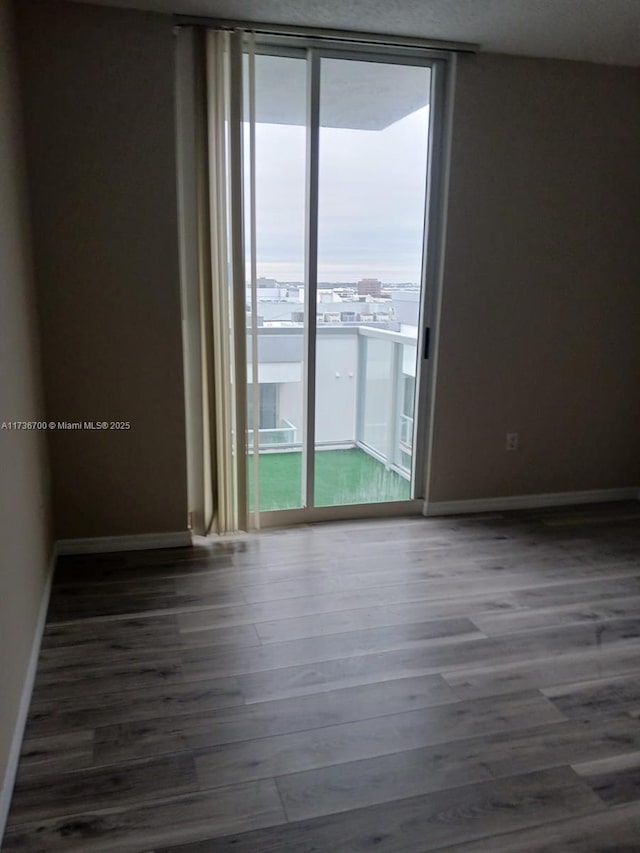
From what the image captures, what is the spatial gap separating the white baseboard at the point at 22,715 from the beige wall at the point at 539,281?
7.35 ft

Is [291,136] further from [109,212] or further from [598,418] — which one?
[598,418]

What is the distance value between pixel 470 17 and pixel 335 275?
1.32 m

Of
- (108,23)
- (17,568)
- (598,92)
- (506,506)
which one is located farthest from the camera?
(506,506)

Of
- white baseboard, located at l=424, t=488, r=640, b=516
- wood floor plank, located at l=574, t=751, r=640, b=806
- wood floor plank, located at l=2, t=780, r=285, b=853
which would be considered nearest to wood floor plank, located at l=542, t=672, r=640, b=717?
wood floor plank, located at l=574, t=751, r=640, b=806

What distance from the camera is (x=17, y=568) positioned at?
2098mm

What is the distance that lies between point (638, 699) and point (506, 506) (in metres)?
1.88

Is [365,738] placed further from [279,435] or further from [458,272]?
[458,272]

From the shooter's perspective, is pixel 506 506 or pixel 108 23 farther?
pixel 506 506

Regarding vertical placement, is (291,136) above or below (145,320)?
above

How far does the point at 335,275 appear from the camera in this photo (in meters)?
3.53

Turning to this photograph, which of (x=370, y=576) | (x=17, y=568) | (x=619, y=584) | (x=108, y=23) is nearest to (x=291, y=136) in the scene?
(x=108, y=23)

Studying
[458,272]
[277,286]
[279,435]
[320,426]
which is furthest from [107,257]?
[458,272]

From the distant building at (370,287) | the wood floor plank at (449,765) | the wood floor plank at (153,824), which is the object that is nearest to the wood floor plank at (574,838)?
the wood floor plank at (449,765)

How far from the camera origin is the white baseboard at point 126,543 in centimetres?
327
